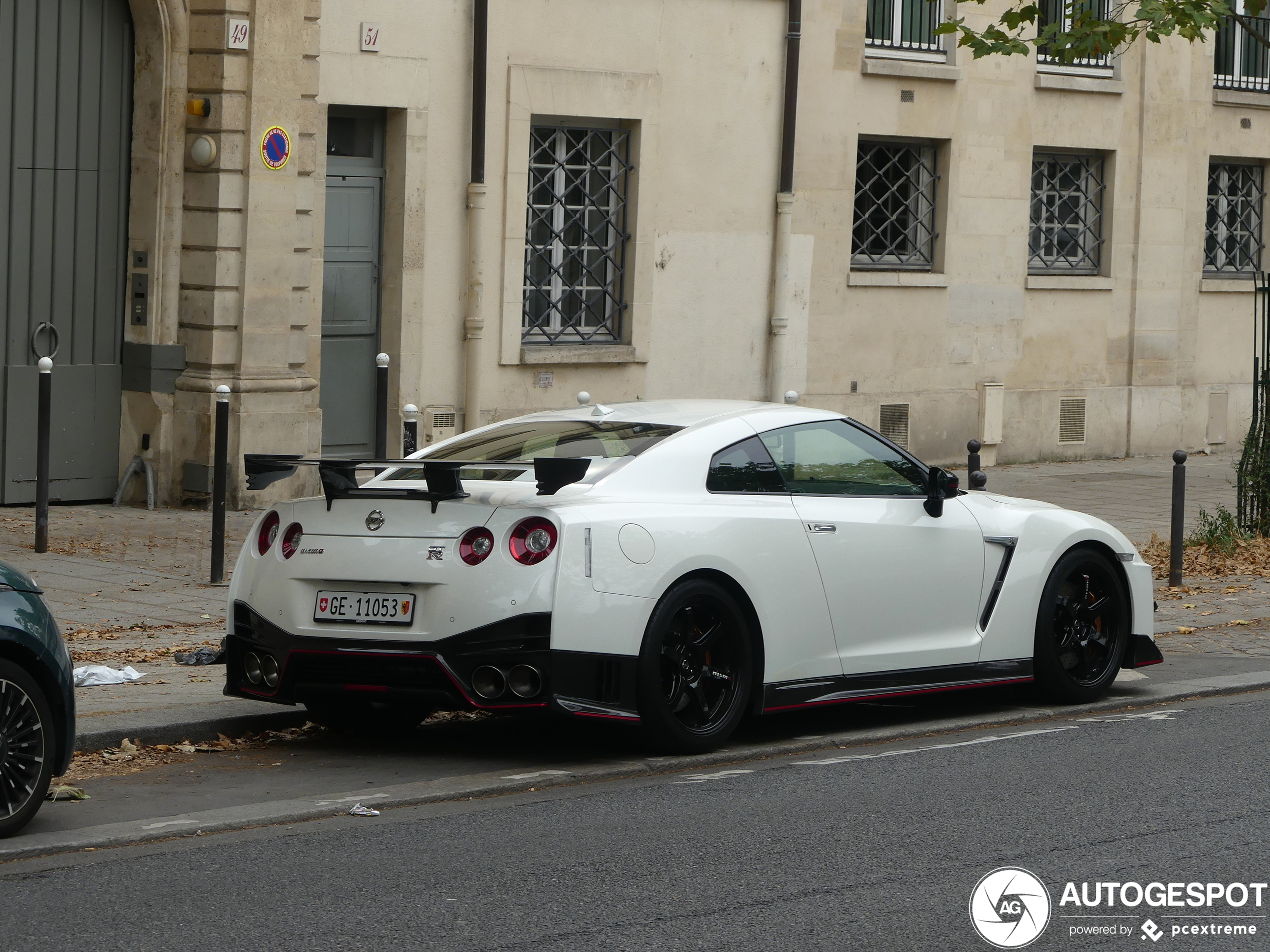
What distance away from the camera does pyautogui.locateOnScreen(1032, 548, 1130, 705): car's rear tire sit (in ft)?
29.2

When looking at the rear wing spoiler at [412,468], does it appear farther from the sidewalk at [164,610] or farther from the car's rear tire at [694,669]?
the sidewalk at [164,610]

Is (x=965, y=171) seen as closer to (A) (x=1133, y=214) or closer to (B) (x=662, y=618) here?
(A) (x=1133, y=214)

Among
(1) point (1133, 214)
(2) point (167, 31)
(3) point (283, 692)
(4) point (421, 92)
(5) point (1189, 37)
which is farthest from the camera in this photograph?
(1) point (1133, 214)

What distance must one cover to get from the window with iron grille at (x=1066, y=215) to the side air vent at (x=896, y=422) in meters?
2.61

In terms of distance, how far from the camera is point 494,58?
17.0 meters

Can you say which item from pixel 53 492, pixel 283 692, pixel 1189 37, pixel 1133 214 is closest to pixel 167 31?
pixel 53 492

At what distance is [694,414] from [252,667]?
6.83 feet

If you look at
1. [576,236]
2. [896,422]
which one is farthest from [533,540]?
[896,422]

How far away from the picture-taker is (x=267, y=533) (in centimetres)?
774

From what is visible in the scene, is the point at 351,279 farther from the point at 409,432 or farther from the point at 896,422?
the point at 896,422

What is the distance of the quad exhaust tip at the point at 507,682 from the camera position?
23.4 ft

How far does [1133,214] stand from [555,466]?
16883 mm

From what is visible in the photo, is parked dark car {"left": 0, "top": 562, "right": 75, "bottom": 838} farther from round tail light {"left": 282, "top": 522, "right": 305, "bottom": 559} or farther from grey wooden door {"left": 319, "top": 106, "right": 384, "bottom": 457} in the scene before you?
grey wooden door {"left": 319, "top": 106, "right": 384, "bottom": 457}

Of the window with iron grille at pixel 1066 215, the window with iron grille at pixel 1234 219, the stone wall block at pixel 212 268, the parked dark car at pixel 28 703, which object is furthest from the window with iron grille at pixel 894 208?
the parked dark car at pixel 28 703
